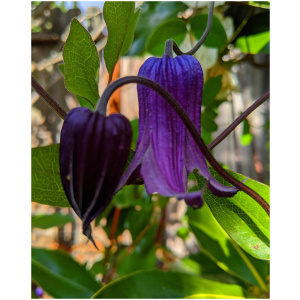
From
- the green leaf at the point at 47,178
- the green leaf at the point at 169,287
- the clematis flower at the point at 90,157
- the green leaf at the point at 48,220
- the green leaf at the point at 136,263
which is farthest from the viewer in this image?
the green leaf at the point at 136,263

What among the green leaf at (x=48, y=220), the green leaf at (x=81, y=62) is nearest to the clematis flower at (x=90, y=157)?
the green leaf at (x=81, y=62)

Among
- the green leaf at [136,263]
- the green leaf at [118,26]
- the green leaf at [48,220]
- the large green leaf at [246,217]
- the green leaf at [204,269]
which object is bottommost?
the green leaf at [136,263]

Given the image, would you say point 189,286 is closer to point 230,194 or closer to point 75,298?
point 75,298

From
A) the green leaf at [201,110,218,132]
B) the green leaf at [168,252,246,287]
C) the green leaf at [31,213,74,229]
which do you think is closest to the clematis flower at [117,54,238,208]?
the green leaf at [201,110,218,132]

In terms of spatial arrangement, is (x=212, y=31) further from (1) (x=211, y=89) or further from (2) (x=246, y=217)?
(2) (x=246, y=217)

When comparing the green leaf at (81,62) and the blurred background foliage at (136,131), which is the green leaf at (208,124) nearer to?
the blurred background foliage at (136,131)

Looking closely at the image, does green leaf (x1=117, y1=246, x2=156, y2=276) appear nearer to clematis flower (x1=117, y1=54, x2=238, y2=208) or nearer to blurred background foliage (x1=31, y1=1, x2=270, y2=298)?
blurred background foliage (x1=31, y1=1, x2=270, y2=298)
